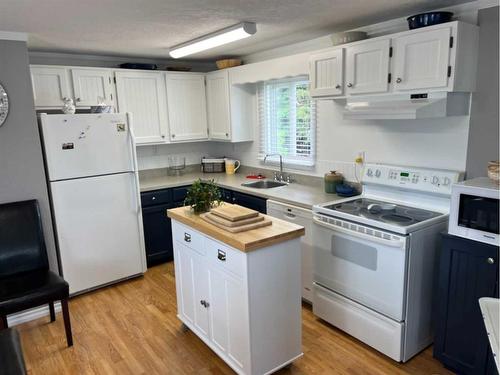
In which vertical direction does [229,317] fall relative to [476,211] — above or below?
below

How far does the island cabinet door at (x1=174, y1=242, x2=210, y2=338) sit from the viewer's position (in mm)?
2453

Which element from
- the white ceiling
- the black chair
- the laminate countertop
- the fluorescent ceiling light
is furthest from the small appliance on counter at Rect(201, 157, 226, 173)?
the black chair

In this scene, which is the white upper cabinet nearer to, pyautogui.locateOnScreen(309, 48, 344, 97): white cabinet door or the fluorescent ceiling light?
pyautogui.locateOnScreen(309, 48, 344, 97): white cabinet door

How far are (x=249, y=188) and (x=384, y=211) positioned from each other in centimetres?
141

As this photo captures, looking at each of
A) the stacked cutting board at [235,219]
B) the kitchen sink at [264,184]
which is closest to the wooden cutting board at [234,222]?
the stacked cutting board at [235,219]

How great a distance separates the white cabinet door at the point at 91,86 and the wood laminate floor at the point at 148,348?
79.1 inches

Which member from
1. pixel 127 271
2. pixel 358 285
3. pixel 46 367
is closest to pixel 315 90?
pixel 358 285

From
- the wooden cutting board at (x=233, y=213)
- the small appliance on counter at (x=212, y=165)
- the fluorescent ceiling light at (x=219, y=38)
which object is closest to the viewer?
the wooden cutting board at (x=233, y=213)

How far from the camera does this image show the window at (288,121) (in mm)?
3773

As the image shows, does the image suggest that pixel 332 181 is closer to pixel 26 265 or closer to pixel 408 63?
pixel 408 63

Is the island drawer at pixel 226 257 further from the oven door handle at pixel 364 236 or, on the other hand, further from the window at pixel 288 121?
the window at pixel 288 121

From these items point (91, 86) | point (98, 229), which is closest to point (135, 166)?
point (98, 229)

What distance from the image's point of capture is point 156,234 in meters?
4.01

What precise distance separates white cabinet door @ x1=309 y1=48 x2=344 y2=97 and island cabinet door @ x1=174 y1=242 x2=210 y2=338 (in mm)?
1671
